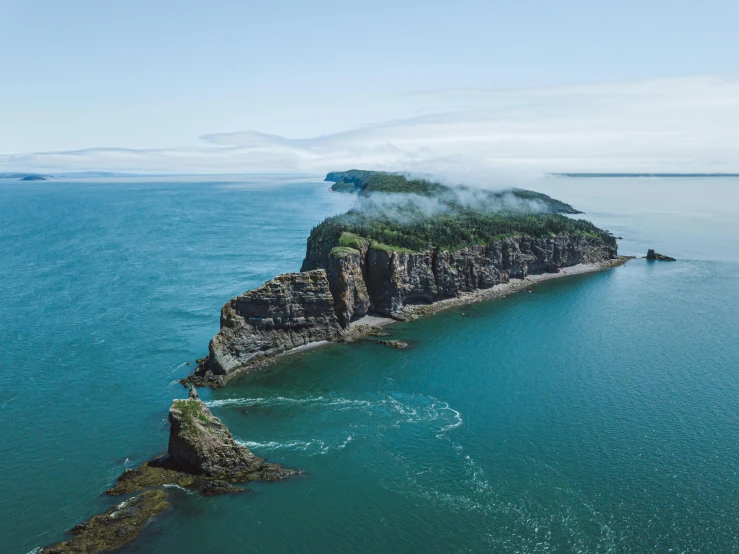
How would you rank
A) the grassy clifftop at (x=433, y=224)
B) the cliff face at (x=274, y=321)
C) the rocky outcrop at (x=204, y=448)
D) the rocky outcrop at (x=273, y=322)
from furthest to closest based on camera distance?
the grassy clifftop at (x=433, y=224), the cliff face at (x=274, y=321), the rocky outcrop at (x=273, y=322), the rocky outcrop at (x=204, y=448)

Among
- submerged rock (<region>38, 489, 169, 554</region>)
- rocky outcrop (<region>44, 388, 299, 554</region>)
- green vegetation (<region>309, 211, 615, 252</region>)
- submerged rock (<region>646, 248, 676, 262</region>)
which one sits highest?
green vegetation (<region>309, 211, 615, 252</region>)

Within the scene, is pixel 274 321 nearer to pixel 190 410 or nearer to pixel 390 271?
pixel 390 271

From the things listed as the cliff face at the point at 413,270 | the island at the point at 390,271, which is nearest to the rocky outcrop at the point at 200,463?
the island at the point at 390,271

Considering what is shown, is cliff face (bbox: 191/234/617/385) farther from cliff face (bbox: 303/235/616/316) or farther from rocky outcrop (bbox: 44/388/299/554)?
rocky outcrop (bbox: 44/388/299/554)

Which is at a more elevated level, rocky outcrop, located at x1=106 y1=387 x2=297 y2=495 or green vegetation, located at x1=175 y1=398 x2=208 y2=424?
green vegetation, located at x1=175 y1=398 x2=208 y2=424

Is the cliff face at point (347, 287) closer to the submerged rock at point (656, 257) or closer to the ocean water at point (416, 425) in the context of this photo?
the ocean water at point (416, 425)

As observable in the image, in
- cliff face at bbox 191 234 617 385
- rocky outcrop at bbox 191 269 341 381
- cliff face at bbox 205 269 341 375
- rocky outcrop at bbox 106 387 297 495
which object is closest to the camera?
rocky outcrop at bbox 106 387 297 495

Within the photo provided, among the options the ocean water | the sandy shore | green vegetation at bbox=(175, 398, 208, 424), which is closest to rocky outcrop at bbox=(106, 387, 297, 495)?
green vegetation at bbox=(175, 398, 208, 424)
